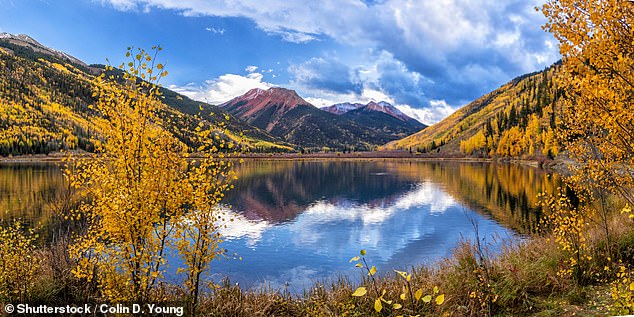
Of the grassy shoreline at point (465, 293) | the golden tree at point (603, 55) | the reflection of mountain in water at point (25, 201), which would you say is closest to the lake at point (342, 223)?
the reflection of mountain in water at point (25, 201)

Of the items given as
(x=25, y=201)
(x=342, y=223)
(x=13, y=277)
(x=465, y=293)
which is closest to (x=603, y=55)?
(x=465, y=293)

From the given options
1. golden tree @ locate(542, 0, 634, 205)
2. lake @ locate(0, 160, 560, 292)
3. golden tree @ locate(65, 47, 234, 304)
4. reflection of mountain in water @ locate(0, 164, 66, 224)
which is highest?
golden tree @ locate(542, 0, 634, 205)

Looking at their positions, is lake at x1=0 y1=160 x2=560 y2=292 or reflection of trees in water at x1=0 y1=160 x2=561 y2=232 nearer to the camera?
lake at x1=0 y1=160 x2=560 y2=292

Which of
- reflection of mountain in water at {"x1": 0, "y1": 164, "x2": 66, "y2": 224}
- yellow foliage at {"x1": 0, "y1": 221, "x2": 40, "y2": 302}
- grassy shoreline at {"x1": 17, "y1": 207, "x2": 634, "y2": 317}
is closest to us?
grassy shoreline at {"x1": 17, "y1": 207, "x2": 634, "y2": 317}

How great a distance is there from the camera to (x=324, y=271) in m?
23.7

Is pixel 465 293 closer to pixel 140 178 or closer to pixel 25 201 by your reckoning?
pixel 140 178

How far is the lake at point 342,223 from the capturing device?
24422 millimetres

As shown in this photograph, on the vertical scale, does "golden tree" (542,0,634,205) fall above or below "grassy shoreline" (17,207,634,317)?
above

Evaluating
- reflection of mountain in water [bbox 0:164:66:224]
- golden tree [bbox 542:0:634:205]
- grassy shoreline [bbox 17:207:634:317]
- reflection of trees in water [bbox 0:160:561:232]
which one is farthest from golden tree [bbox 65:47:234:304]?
reflection of trees in water [bbox 0:160:561:232]

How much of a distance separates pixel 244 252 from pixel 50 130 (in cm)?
21164

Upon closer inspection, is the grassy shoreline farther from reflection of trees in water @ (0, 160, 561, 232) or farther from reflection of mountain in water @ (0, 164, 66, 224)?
reflection of trees in water @ (0, 160, 561, 232)

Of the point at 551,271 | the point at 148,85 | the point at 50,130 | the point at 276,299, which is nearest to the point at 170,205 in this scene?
the point at 148,85

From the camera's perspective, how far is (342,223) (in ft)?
133

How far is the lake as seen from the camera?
24.4 m
